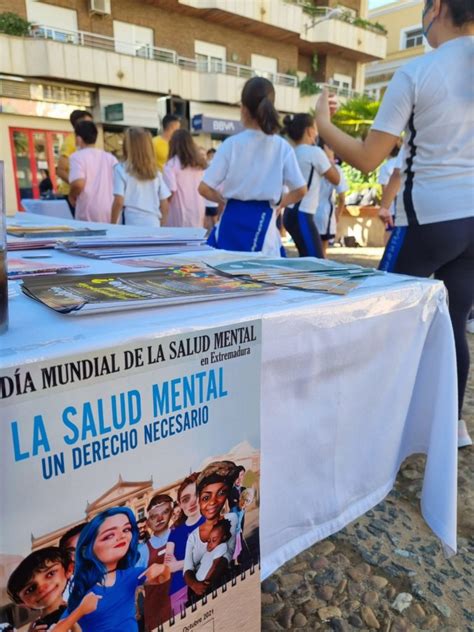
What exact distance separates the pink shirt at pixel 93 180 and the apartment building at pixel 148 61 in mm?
7711

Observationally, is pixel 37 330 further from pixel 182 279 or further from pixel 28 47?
pixel 28 47

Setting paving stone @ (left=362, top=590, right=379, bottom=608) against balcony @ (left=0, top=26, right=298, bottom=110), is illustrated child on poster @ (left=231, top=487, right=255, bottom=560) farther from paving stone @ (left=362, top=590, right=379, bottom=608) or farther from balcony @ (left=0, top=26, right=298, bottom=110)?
balcony @ (left=0, top=26, right=298, bottom=110)

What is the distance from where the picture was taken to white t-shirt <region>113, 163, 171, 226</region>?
3766mm

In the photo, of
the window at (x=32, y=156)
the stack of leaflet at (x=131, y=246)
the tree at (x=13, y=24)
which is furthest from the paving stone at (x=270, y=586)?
the tree at (x=13, y=24)

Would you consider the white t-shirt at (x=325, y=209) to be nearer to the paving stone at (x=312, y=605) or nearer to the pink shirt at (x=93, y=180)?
the pink shirt at (x=93, y=180)

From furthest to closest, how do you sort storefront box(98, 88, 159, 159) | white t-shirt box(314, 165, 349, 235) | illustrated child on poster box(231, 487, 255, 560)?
storefront box(98, 88, 159, 159)
white t-shirt box(314, 165, 349, 235)
illustrated child on poster box(231, 487, 255, 560)

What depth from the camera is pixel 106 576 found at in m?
0.66

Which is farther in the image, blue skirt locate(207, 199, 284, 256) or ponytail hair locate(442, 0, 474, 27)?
blue skirt locate(207, 199, 284, 256)

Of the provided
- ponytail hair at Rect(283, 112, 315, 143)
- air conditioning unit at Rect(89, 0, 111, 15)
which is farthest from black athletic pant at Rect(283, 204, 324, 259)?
air conditioning unit at Rect(89, 0, 111, 15)

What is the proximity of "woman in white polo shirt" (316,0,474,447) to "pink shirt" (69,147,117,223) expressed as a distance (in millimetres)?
2627

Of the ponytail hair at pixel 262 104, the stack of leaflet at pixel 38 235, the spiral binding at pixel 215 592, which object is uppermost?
the ponytail hair at pixel 262 104

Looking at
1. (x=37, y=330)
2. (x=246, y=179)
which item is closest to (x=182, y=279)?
(x=37, y=330)

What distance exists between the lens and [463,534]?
150 cm

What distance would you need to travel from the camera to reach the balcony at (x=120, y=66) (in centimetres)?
1285
